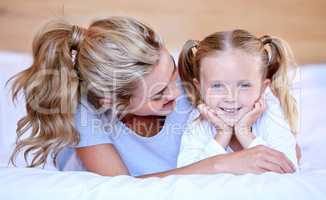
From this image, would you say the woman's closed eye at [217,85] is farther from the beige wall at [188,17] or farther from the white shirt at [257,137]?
the beige wall at [188,17]

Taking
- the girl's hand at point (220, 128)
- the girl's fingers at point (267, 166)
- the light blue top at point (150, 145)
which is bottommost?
the light blue top at point (150, 145)

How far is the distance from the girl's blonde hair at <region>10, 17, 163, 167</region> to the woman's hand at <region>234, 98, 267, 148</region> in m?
0.22

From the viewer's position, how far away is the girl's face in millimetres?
1037

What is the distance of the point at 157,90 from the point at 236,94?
0.52ft

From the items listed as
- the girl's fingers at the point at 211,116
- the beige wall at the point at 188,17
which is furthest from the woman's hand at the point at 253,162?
the beige wall at the point at 188,17

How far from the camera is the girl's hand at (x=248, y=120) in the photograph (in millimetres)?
1053

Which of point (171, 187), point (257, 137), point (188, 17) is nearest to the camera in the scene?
point (171, 187)

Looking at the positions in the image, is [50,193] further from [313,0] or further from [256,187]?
[313,0]

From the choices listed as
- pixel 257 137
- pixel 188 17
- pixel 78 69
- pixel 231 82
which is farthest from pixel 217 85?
pixel 188 17

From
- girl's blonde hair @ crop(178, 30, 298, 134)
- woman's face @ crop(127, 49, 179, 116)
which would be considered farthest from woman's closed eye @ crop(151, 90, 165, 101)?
girl's blonde hair @ crop(178, 30, 298, 134)

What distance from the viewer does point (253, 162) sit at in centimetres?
95

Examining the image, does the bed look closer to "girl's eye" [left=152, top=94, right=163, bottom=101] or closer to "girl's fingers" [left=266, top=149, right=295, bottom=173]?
"girl's fingers" [left=266, top=149, right=295, bottom=173]

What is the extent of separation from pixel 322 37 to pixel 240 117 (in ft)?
3.13

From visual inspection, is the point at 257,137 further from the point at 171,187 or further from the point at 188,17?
the point at 188,17
